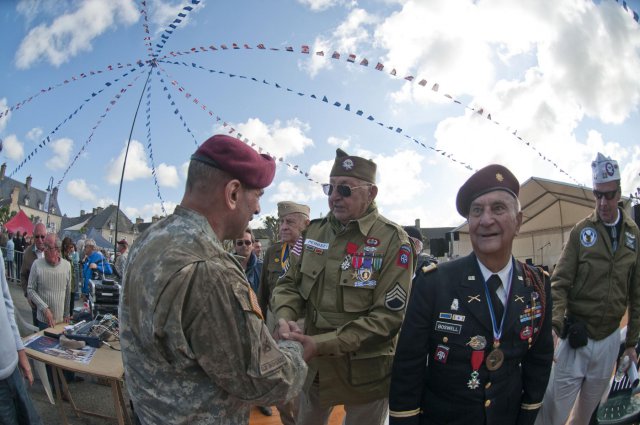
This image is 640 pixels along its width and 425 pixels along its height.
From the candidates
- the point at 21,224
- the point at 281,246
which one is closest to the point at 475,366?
the point at 281,246

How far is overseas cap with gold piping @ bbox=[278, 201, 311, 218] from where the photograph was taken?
514cm

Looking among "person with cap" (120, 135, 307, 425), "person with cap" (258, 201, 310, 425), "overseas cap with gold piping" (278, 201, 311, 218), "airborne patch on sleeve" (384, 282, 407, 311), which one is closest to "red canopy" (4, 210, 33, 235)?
"person with cap" (258, 201, 310, 425)

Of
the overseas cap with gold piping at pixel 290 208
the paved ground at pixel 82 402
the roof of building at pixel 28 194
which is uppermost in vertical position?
the roof of building at pixel 28 194

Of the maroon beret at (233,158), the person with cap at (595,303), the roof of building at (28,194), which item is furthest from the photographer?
the roof of building at (28,194)

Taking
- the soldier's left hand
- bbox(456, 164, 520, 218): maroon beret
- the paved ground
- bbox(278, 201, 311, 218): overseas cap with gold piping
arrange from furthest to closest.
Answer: bbox(278, 201, 311, 218): overseas cap with gold piping
the paved ground
the soldier's left hand
bbox(456, 164, 520, 218): maroon beret

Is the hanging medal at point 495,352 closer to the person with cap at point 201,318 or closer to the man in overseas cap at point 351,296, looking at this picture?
the man in overseas cap at point 351,296

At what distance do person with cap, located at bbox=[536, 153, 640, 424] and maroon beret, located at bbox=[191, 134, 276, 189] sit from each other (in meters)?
3.07

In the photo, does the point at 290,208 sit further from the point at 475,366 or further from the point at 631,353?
the point at 631,353

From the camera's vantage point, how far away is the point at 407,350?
2090 mm

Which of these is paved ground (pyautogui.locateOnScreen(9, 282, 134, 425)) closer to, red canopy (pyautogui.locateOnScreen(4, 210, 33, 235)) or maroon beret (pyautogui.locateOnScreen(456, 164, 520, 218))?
maroon beret (pyautogui.locateOnScreen(456, 164, 520, 218))

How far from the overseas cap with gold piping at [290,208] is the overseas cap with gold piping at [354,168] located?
A: 2130 mm

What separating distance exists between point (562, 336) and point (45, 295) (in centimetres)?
626

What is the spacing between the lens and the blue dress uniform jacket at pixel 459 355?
6.80 ft

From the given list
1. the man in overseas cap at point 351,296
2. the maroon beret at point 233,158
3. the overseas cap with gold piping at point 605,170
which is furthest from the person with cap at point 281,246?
the maroon beret at point 233,158
